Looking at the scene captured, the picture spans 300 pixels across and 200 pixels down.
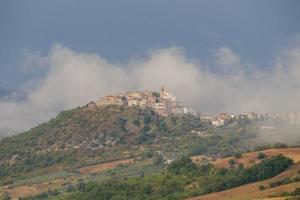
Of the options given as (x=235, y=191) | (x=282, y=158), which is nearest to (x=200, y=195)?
(x=235, y=191)

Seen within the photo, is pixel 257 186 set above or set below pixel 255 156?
below

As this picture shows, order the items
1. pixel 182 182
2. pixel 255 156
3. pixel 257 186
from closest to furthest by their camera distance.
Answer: pixel 257 186, pixel 182 182, pixel 255 156

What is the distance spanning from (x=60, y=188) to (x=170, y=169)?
37265 mm

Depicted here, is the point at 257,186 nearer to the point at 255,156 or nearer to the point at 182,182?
the point at 182,182

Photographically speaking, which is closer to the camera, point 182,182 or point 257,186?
point 257,186

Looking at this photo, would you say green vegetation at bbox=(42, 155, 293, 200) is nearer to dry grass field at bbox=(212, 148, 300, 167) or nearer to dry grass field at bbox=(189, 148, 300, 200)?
dry grass field at bbox=(189, 148, 300, 200)

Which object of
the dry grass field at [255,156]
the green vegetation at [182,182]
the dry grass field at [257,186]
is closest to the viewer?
the dry grass field at [257,186]

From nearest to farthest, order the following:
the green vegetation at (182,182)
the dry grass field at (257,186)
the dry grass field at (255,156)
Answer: the dry grass field at (257,186) → the green vegetation at (182,182) → the dry grass field at (255,156)

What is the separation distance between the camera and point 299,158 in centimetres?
15488

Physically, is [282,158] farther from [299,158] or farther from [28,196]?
[28,196]

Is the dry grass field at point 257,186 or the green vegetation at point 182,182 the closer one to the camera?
the dry grass field at point 257,186

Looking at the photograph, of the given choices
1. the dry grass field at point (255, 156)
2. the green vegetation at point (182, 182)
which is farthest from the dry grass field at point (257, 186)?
the green vegetation at point (182, 182)

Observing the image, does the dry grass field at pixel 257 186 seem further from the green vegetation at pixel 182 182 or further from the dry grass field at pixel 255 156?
the green vegetation at pixel 182 182

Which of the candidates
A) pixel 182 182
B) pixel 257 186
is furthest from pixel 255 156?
pixel 257 186
